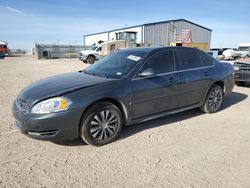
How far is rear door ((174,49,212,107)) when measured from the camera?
431cm

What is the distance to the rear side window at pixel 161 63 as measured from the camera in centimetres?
391

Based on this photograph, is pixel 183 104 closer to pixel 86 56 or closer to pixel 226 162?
pixel 226 162

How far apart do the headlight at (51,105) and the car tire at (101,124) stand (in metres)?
0.35

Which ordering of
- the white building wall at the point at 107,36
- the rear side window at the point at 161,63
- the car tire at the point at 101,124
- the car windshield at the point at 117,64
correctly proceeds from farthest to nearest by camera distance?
the white building wall at the point at 107,36, the rear side window at the point at 161,63, the car windshield at the point at 117,64, the car tire at the point at 101,124

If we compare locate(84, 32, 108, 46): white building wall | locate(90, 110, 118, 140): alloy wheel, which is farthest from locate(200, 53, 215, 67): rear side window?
locate(84, 32, 108, 46): white building wall

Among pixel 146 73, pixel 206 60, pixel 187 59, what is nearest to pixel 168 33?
pixel 206 60

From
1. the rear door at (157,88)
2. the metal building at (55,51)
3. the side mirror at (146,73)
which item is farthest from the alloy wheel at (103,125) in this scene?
the metal building at (55,51)

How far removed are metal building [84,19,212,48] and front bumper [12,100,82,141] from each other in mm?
31955

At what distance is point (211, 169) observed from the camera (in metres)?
2.79

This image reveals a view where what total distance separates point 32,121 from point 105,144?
118 cm

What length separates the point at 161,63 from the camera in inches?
160

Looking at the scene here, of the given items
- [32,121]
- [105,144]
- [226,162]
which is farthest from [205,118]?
[32,121]

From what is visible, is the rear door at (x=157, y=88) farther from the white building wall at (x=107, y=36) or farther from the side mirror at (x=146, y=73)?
the white building wall at (x=107, y=36)

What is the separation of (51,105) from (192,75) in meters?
2.90
